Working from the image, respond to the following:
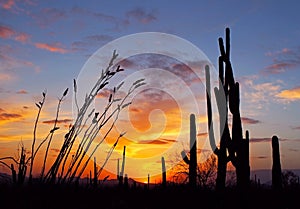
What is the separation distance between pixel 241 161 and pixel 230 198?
4.57 ft

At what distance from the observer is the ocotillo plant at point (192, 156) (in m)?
13.2

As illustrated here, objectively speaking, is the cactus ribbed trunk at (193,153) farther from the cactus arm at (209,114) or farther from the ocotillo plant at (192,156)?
the cactus arm at (209,114)

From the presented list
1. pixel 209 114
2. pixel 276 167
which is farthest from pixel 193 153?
pixel 276 167

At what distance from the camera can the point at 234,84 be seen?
1041cm

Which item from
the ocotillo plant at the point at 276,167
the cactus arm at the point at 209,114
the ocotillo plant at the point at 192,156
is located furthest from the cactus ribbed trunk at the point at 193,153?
the ocotillo plant at the point at 276,167

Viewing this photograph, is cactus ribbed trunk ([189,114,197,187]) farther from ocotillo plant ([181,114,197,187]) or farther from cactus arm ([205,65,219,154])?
cactus arm ([205,65,219,154])

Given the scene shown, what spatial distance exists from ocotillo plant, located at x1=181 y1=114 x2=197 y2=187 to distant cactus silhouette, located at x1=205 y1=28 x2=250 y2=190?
1.88 meters

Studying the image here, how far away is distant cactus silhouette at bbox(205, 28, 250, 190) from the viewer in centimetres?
1001

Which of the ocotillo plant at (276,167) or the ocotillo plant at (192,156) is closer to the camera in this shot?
the ocotillo plant at (276,167)

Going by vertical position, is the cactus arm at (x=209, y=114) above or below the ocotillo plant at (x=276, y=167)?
above

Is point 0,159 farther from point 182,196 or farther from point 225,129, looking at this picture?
point 225,129

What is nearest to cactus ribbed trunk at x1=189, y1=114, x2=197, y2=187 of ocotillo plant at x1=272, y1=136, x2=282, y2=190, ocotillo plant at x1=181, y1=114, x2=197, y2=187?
ocotillo plant at x1=181, y1=114, x2=197, y2=187

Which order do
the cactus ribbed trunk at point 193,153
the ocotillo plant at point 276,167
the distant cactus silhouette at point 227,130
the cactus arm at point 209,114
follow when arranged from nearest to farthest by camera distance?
the distant cactus silhouette at point 227,130 < the cactus arm at point 209,114 < the ocotillo plant at point 276,167 < the cactus ribbed trunk at point 193,153

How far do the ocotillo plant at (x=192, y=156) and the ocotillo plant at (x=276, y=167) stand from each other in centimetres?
250
